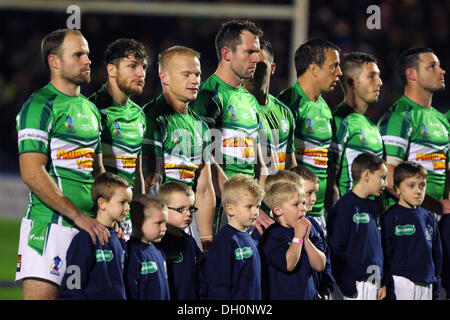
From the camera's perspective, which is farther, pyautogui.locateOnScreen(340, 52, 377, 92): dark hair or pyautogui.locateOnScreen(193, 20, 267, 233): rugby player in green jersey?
pyautogui.locateOnScreen(340, 52, 377, 92): dark hair

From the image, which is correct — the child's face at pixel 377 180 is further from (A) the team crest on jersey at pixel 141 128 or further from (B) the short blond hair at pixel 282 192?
(A) the team crest on jersey at pixel 141 128

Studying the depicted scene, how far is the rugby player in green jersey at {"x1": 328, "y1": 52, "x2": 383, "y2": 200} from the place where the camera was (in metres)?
7.81

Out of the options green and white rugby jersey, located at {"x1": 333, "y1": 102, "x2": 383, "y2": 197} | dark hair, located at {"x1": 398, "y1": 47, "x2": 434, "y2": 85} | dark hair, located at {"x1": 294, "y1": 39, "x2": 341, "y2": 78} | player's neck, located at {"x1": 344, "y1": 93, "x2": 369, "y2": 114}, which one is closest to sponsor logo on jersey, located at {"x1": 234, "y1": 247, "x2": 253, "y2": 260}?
green and white rugby jersey, located at {"x1": 333, "y1": 102, "x2": 383, "y2": 197}

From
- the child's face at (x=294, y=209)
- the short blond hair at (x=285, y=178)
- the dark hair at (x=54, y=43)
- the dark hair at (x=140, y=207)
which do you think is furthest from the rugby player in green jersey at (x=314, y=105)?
the dark hair at (x=54, y=43)

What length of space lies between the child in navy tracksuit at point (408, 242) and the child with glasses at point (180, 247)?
1.93 meters

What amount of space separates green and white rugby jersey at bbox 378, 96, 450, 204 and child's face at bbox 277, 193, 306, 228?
1.71m

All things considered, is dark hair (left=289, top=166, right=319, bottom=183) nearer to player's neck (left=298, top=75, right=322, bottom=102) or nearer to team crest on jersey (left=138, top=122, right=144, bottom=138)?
player's neck (left=298, top=75, right=322, bottom=102)

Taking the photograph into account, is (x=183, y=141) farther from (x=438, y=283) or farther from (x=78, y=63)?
(x=438, y=283)

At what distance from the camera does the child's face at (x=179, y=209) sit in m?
6.20

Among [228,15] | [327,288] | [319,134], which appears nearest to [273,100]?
[319,134]

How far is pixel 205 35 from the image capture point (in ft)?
55.6

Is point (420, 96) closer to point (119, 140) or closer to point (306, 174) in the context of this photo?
point (306, 174)

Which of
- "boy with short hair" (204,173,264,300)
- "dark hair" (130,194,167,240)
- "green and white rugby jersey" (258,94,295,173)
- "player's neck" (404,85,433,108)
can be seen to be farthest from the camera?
"player's neck" (404,85,433,108)

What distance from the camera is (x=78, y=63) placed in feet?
20.3
